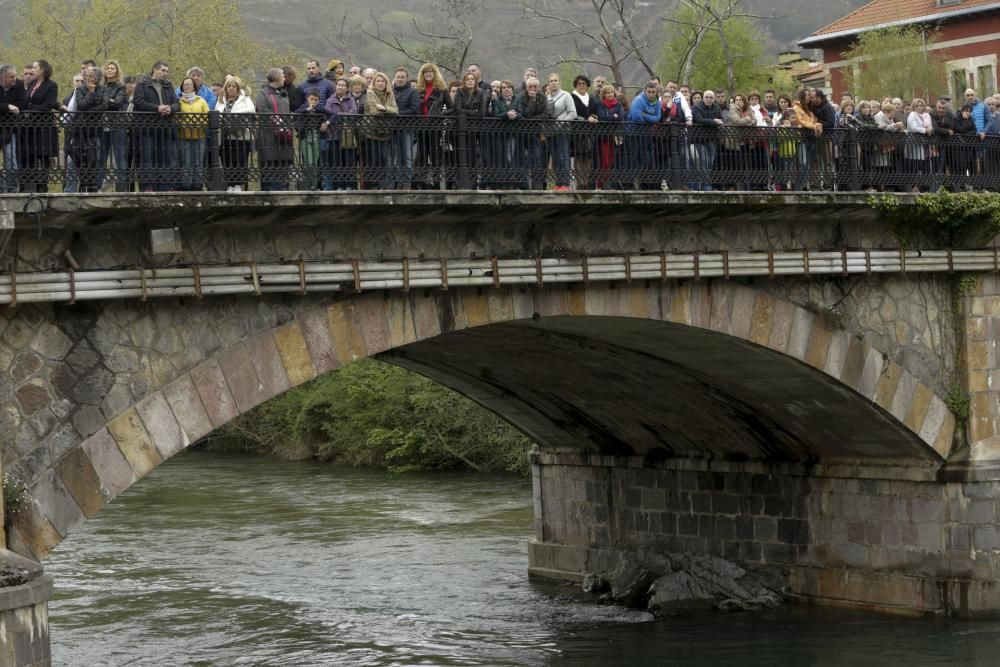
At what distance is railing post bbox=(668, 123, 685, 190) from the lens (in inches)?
622

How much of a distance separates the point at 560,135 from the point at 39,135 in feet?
15.8

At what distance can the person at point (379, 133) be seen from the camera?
1382 cm

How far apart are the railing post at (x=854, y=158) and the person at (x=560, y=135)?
3570mm

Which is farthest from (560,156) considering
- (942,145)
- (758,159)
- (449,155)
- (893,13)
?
(893,13)

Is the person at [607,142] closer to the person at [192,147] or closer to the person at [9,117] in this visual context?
the person at [192,147]

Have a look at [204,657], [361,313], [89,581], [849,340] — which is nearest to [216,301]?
[361,313]

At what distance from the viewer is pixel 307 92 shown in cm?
1395

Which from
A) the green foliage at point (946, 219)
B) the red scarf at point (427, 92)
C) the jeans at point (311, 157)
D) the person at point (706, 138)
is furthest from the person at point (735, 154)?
the jeans at point (311, 157)

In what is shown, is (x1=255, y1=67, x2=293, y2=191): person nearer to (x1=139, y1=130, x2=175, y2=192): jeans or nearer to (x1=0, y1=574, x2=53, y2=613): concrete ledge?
(x1=139, y1=130, x2=175, y2=192): jeans

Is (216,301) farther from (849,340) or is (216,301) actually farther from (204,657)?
(849,340)

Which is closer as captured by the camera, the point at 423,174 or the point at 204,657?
the point at 423,174

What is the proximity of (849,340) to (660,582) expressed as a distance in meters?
4.62

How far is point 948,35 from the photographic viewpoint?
42.3 metres

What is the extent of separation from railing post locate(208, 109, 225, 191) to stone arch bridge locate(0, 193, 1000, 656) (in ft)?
0.96
